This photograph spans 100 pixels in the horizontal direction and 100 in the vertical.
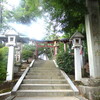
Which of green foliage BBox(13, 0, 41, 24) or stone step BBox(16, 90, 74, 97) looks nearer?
stone step BBox(16, 90, 74, 97)

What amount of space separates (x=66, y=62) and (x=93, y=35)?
2505 mm

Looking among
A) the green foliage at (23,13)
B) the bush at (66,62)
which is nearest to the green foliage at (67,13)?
the green foliage at (23,13)

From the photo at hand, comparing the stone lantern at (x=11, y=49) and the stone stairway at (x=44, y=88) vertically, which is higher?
the stone lantern at (x=11, y=49)

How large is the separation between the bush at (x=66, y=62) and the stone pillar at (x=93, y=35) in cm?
196

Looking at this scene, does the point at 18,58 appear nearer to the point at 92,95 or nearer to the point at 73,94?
the point at 73,94

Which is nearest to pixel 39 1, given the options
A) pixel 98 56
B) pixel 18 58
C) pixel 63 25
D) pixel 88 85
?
pixel 63 25

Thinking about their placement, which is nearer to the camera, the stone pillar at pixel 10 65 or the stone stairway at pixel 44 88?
Answer: the stone stairway at pixel 44 88

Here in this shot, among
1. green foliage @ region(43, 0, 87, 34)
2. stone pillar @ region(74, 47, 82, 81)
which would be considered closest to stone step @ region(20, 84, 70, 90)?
stone pillar @ region(74, 47, 82, 81)

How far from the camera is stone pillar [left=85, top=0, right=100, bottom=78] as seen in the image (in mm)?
3660

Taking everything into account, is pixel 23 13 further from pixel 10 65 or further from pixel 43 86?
pixel 43 86

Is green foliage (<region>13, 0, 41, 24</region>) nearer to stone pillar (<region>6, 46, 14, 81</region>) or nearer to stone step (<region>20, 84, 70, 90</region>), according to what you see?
stone pillar (<region>6, 46, 14, 81</region>)

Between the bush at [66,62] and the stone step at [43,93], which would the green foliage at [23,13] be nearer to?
the bush at [66,62]

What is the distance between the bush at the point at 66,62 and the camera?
5.74 meters

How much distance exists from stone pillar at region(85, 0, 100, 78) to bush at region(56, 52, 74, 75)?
1964mm
